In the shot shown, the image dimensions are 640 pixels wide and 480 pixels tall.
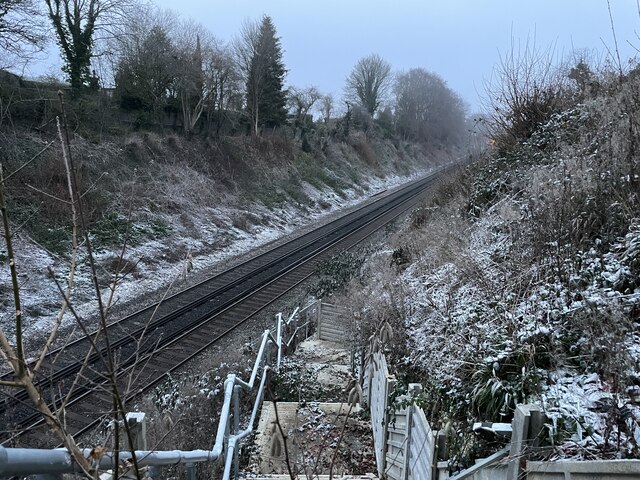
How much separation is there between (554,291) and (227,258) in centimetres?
1447

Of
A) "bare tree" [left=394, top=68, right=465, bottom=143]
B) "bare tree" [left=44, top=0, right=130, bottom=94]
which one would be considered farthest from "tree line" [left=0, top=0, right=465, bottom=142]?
"bare tree" [left=394, top=68, right=465, bottom=143]

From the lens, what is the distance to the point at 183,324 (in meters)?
12.0

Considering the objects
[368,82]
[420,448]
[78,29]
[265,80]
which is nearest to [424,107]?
[368,82]

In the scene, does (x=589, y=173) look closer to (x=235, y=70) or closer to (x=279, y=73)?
(x=235, y=70)

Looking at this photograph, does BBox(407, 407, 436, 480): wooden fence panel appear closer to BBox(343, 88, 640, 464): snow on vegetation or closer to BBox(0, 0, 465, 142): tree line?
BBox(343, 88, 640, 464): snow on vegetation

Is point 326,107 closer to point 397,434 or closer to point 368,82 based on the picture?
point 368,82

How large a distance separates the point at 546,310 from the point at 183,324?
9466 millimetres

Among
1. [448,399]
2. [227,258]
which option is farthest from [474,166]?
[448,399]

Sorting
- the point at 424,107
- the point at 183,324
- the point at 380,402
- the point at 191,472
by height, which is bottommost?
the point at 183,324

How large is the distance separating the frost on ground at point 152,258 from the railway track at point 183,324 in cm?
92

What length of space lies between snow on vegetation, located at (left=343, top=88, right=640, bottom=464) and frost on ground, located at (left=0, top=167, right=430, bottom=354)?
9.59 feet

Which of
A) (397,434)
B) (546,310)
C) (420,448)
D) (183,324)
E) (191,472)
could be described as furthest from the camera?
(183,324)

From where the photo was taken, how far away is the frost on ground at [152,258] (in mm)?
11695

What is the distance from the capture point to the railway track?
25.5 feet
